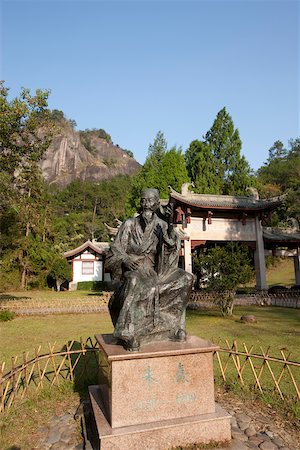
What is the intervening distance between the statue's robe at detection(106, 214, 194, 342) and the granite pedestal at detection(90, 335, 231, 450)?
0.35 metres

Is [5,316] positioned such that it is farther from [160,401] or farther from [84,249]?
[84,249]

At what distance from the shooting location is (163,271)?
4.62m

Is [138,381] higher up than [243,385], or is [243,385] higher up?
[138,381]

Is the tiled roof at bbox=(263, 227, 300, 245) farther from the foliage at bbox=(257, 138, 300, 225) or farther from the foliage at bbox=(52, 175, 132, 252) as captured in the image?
the foliage at bbox=(52, 175, 132, 252)

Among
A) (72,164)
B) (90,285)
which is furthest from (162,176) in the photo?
(72,164)

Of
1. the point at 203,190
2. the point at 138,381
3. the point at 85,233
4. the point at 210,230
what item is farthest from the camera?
the point at 85,233

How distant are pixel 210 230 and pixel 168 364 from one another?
1706cm

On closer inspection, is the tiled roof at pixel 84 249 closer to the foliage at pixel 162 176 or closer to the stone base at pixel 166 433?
the foliage at pixel 162 176

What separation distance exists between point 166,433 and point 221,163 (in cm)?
3273

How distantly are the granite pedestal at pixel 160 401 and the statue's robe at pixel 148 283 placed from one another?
346mm

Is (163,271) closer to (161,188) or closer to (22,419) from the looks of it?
(22,419)

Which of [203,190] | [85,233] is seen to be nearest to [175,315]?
[203,190]

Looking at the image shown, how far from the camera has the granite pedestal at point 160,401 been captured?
3391 mm

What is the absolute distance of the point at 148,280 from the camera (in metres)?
4.33
